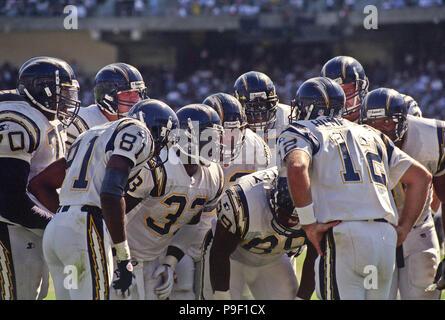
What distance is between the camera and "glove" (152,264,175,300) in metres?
4.54

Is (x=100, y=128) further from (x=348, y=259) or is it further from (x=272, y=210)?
(x=348, y=259)

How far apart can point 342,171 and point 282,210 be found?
23.7 inches

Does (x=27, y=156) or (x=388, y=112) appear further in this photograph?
(x=388, y=112)

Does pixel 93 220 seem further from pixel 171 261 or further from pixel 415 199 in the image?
pixel 415 199

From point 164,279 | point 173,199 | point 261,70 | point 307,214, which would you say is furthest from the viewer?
point 261,70

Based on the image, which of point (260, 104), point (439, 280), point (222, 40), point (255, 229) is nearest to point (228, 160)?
point (255, 229)

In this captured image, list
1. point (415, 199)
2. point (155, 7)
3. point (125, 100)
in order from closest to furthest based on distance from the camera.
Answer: point (415, 199)
point (125, 100)
point (155, 7)

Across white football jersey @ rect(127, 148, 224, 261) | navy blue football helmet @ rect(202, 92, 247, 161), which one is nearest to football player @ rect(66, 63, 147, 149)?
navy blue football helmet @ rect(202, 92, 247, 161)

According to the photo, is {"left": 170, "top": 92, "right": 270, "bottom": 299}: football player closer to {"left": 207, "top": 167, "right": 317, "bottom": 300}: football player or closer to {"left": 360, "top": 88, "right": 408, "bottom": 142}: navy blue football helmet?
{"left": 207, "top": 167, "right": 317, "bottom": 300}: football player

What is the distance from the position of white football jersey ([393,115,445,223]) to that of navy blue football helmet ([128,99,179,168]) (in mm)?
1718

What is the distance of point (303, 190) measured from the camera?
12.0ft

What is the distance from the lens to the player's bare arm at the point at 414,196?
406 cm
